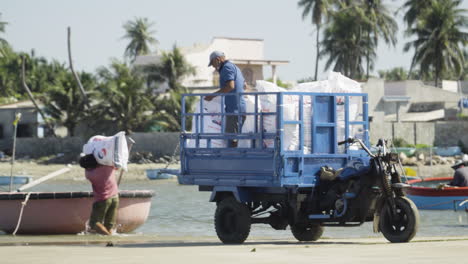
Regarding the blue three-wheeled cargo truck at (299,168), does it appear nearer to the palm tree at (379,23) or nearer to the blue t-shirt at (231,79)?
the blue t-shirt at (231,79)

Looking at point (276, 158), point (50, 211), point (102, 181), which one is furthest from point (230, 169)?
point (50, 211)

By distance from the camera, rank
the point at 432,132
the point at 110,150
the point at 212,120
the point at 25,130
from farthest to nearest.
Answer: the point at 25,130, the point at 432,132, the point at 110,150, the point at 212,120

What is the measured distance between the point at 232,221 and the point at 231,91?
177 centimetres

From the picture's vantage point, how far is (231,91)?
42.7ft

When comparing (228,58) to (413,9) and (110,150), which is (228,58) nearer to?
(413,9)

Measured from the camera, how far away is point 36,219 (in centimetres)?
1672

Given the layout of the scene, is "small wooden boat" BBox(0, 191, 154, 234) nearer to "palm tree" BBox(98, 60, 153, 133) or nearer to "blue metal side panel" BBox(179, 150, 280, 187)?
"blue metal side panel" BBox(179, 150, 280, 187)

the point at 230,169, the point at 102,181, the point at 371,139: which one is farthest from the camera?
the point at 371,139

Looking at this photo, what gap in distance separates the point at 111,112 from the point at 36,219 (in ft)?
134

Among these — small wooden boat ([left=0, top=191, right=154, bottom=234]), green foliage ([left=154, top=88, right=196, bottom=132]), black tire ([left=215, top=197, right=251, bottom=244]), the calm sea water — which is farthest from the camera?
green foliage ([left=154, top=88, right=196, bottom=132])

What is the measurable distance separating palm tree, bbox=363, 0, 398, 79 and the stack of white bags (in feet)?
209

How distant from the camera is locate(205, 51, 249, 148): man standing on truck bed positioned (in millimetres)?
12789

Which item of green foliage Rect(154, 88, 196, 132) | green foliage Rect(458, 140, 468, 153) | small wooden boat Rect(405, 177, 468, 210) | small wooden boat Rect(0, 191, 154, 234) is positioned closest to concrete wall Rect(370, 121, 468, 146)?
green foliage Rect(458, 140, 468, 153)

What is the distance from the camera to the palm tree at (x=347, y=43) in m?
74.8
